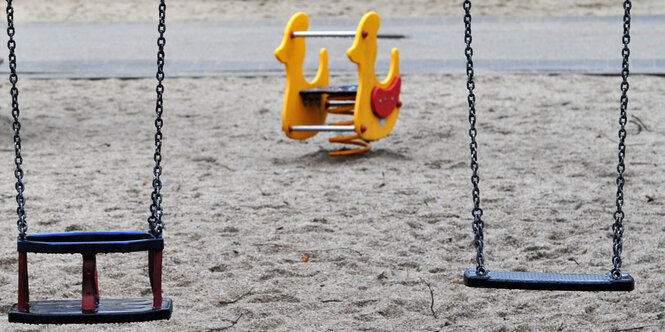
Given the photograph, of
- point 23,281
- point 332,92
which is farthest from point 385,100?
point 23,281

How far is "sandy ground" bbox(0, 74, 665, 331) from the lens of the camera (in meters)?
4.04

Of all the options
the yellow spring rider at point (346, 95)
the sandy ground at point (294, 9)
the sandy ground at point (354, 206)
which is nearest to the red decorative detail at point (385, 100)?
the yellow spring rider at point (346, 95)


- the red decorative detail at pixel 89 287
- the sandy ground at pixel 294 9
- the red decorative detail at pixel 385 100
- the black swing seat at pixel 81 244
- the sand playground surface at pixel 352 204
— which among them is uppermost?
the sandy ground at pixel 294 9

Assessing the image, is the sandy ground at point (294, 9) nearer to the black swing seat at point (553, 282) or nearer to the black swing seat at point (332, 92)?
the black swing seat at point (332, 92)

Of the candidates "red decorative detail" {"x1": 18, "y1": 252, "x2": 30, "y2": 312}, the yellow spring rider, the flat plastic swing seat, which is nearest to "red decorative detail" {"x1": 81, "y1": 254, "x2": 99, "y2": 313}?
the flat plastic swing seat

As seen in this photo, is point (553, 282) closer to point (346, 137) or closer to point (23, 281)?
point (23, 281)

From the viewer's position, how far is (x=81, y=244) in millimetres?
3189

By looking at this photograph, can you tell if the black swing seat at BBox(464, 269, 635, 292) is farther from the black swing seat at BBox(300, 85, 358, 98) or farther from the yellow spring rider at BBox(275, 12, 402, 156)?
the black swing seat at BBox(300, 85, 358, 98)

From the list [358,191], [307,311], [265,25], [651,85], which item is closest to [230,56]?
[265,25]

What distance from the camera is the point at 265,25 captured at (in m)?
13.6

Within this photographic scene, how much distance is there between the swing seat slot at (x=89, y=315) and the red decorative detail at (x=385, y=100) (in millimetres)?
3420

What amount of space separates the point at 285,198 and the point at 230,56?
5590mm

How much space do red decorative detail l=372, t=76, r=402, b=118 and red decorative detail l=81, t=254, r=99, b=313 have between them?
3.41m

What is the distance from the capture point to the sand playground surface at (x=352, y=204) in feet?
13.3
